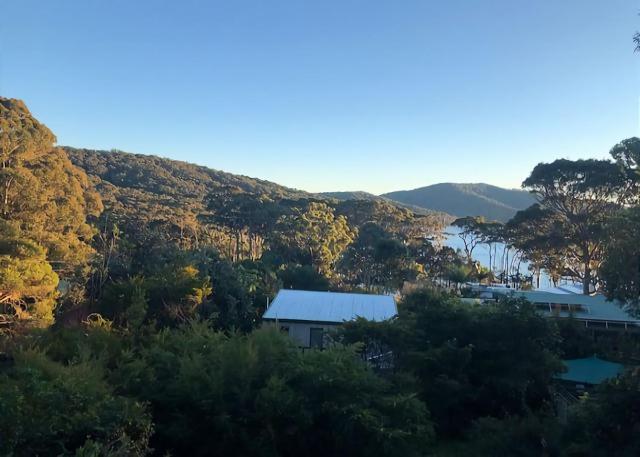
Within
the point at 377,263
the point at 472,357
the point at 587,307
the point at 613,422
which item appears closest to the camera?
the point at 613,422

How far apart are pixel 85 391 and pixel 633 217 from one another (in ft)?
34.4

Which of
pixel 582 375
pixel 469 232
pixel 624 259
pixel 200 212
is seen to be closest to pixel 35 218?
pixel 624 259

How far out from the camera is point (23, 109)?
22.6m

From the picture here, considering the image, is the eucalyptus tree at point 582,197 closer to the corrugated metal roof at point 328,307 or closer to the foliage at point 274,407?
the corrugated metal roof at point 328,307

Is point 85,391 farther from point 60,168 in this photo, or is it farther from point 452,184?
point 452,184

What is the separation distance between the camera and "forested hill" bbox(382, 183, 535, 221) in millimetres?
85125

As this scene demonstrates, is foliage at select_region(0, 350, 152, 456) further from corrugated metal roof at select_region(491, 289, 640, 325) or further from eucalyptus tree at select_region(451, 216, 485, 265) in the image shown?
eucalyptus tree at select_region(451, 216, 485, 265)

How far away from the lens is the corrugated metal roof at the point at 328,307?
16406mm

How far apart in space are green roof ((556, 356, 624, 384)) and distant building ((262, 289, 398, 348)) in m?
5.26

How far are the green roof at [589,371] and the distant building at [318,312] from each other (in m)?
5.26

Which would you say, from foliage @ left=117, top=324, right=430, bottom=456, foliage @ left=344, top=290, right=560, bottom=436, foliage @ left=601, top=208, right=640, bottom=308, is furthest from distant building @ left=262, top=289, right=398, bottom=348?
foliage @ left=601, top=208, right=640, bottom=308

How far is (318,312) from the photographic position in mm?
16906

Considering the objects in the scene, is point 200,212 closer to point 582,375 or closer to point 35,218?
point 35,218

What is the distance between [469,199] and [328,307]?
81.3 meters
